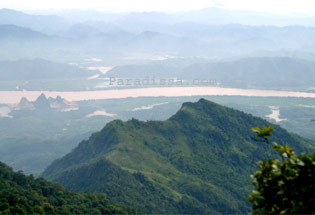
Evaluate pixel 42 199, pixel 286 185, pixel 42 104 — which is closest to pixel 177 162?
pixel 42 199

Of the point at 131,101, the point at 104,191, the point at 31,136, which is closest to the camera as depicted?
the point at 104,191

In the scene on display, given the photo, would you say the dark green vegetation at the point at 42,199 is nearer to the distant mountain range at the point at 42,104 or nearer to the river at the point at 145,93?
the distant mountain range at the point at 42,104

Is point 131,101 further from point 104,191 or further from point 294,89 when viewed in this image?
point 104,191

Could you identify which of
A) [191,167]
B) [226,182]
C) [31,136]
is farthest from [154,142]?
[31,136]

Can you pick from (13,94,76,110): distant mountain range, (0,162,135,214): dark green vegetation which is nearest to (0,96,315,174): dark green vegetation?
(13,94,76,110): distant mountain range

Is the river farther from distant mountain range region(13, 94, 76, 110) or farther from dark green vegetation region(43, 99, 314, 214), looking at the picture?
dark green vegetation region(43, 99, 314, 214)

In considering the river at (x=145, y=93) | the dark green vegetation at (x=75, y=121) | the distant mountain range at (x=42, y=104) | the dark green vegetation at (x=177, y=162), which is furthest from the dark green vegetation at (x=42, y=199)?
the river at (x=145, y=93)
